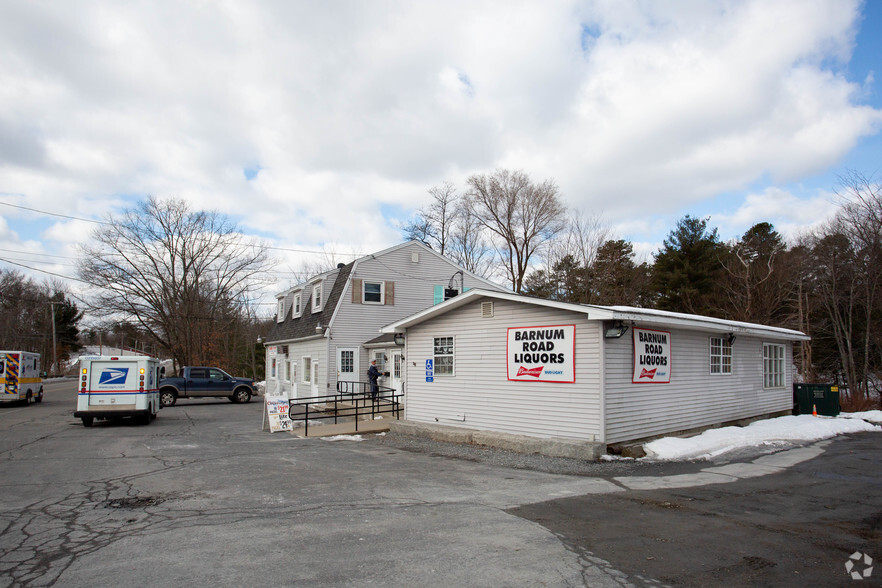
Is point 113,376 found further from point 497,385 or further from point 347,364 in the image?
point 497,385

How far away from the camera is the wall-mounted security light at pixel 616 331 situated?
11062 mm

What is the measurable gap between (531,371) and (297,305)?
19929mm

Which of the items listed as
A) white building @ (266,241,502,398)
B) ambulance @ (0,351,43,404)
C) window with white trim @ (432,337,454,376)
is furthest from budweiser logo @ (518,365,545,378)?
ambulance @ (0,351,43,404)

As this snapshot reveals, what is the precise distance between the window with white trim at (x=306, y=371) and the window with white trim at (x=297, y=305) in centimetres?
340

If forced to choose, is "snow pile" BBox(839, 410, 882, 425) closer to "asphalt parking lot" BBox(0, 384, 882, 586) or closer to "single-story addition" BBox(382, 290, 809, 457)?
"single-story addition" BBox(382, 290, 809, 457)

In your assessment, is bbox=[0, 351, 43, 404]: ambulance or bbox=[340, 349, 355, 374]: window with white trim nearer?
bbox=[340, 349, 355, 374]: window with white trim

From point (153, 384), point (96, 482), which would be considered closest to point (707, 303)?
point (153, 384)

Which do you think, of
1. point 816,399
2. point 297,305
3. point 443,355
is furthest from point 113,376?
point 816,399

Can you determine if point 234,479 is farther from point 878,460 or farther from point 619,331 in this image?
point 878,460

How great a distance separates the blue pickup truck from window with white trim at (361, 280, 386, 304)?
30.6 ft

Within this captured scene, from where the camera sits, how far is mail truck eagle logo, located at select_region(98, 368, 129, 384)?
17266 millimetres

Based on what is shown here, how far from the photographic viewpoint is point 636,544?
18.6 feet

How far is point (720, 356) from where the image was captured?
576 inches

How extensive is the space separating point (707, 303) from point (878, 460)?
84.4 ft
